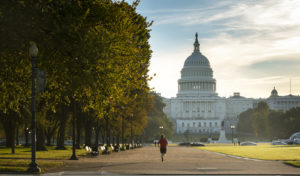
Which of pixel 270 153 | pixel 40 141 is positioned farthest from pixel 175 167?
pixel 40 141

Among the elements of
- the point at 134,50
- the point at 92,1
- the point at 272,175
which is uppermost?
the point at 92,1

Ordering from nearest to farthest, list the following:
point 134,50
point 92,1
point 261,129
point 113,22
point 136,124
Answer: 1. point 92,1
2. point 113,22
3. point 134,50
4. point 136,124
5. point 261,129

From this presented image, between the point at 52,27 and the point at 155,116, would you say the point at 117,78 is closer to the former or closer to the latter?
the point at 52,27

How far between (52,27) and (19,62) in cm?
551

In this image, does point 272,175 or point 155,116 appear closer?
point 272,175

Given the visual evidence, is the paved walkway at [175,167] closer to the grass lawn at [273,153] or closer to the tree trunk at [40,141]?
the grass lawn at [273,153]

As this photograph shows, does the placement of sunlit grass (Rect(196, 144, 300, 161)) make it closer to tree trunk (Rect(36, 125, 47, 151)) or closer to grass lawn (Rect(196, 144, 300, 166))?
grass lawn (Rect(196, 144, 300, 166))

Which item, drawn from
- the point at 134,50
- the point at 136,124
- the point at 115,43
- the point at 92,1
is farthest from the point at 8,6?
the point at 136,124

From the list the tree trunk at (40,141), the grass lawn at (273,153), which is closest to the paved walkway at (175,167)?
the grass lawn at (273,153)

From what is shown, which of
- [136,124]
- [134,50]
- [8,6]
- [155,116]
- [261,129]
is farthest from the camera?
[261,129]

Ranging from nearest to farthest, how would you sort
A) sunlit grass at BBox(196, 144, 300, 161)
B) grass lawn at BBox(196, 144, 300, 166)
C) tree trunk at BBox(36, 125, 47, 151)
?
grass lawn at BBox(196, 144, 300, 166)
sunlit grass at BBox(196, 144, 300, 161)
tree trunk at BBox(36, 125, 47, 151)

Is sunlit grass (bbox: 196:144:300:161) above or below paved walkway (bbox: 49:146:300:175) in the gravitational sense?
below

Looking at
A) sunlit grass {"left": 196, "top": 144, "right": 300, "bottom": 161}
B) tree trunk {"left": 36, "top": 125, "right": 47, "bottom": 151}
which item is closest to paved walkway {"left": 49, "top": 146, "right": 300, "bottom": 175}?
sunlit grass {"left": 196, "top": 144, "right": 300, "bottom": 161}

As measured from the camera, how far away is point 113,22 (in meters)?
27.3
